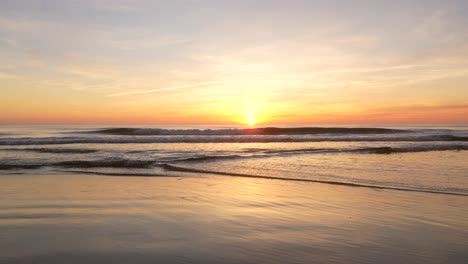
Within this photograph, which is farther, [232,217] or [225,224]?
[232,217]

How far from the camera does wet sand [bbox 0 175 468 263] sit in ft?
11.2

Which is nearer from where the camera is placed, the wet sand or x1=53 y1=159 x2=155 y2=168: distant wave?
the wet sand

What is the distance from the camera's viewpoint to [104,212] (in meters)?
5.00

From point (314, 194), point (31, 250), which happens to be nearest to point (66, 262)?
point (31, 250)

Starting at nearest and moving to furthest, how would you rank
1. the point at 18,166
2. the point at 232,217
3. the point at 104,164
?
the point at 232,217 → the point at 18,166 → the point at 104,164

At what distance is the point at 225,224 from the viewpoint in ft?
14.8

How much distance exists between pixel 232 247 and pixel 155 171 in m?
6.73

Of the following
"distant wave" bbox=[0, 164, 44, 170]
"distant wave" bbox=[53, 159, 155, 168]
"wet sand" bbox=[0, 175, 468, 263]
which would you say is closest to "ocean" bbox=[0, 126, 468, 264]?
"wet sand" bbox=[0, 175, 468, 263]

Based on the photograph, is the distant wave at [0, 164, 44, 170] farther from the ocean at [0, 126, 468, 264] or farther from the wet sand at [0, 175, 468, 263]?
the wet sand at [0, 175, 468, 263]

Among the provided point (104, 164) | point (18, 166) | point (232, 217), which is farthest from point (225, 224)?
point (18, 166)

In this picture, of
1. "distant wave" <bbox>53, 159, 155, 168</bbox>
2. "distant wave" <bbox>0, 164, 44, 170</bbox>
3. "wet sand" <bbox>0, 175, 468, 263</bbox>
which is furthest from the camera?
"distant wave" <bbox>53, 159, 155, 168</bbox>

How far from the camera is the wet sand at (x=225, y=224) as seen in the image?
3406 millimetres

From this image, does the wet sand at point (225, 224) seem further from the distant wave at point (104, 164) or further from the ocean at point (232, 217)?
the distant wave at point (104, 164)

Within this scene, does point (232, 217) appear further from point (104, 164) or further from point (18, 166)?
point (18, 166)
